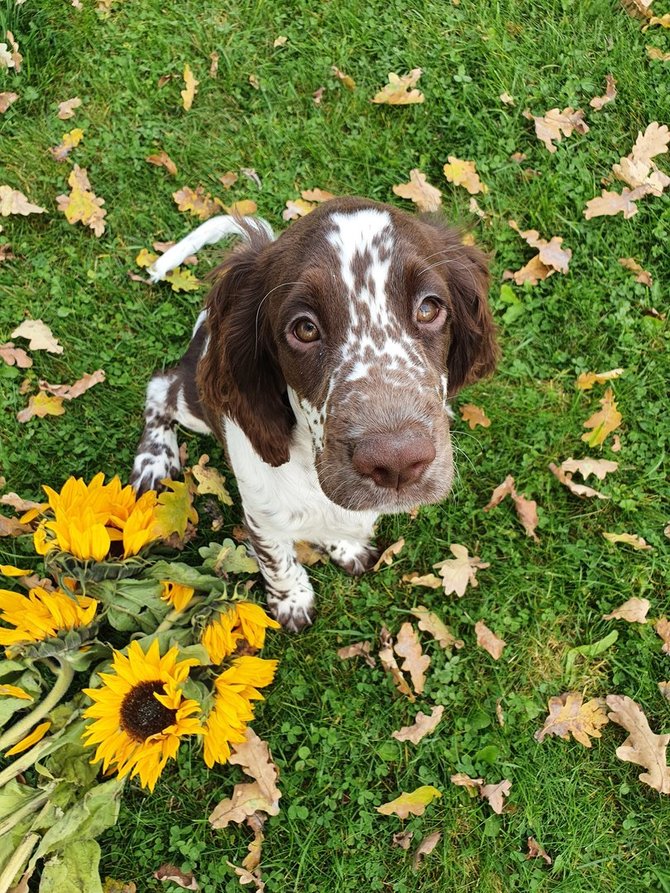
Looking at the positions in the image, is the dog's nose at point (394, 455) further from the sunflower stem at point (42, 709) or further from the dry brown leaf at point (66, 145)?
the dry brown leaf at point (66, 145)

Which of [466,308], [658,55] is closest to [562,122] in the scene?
[658,55]

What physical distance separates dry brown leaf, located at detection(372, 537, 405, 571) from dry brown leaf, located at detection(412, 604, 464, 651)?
11.1 inches

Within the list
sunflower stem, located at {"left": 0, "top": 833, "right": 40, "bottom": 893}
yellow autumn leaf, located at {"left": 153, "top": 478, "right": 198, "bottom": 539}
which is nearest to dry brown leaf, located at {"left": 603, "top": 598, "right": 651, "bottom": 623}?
yellow autumn leaf, located at {"left": 153, "top": 478, "right": 198, "bottom": 539}

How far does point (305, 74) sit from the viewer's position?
510cm

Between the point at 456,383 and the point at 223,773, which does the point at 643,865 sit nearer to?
the point at 223,773

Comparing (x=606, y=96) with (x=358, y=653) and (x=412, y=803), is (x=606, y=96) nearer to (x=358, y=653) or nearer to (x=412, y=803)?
(x=358, y=653)

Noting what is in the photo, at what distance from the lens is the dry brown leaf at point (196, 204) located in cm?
480

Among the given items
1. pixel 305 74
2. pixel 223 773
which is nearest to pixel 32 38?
pixel 305 74

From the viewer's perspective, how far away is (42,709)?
3.30 metres

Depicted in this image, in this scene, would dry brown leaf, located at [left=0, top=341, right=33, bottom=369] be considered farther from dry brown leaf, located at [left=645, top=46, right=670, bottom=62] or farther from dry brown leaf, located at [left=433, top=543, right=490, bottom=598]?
dry brown leaf, located at [left=645, top=46, right=670, bottom=62]

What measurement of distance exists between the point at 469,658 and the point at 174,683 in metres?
1.61

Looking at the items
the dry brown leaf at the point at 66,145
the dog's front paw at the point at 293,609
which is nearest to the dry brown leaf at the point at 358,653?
the dog's front paw at the point at 293,609

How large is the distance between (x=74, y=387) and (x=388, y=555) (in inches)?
79.7

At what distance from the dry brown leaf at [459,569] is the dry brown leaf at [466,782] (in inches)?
34.4
